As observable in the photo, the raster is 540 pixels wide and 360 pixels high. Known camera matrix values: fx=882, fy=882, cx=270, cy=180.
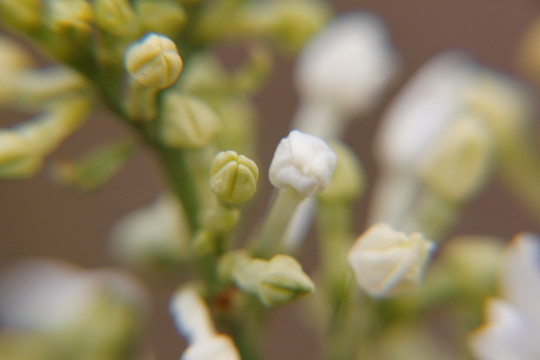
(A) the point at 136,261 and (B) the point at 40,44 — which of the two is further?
(A) the point at 136,261

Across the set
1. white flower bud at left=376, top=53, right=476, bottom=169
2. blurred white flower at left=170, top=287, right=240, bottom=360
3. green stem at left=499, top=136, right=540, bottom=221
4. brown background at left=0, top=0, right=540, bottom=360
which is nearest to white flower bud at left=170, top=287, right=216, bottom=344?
blurred white flower at left=170, top=287, right=240, bottom=360

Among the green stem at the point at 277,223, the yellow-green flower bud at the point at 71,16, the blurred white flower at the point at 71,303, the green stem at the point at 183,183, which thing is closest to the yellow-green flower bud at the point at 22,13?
the yellow-green flower bud at the point at 71,16

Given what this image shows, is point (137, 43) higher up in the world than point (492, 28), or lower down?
lower down

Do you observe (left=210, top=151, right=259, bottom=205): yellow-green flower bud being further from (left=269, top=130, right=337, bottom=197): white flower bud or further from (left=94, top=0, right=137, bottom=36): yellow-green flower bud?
(left=94, top=0, right=137, bottom=36): yellow-green flower bud

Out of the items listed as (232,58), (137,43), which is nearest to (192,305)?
(137,43)

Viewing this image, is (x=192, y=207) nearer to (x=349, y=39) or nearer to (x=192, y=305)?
(x=192, y=305)

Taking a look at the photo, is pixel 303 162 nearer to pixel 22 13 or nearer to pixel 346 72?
pixel 22 13
